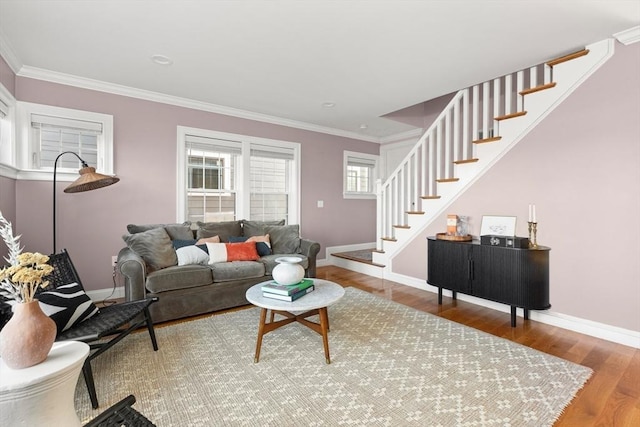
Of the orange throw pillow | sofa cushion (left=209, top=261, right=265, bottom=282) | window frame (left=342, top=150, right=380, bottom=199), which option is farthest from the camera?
window frame (left=342, top=150, right=380, bottom=199)

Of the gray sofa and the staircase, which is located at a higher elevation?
the staircase

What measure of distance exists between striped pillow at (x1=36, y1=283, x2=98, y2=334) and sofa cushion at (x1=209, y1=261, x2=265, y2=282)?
1122 millimetres

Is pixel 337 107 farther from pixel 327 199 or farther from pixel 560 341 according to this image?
pixel 560 341

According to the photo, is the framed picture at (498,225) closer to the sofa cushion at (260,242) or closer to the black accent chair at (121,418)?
the sofa cushion at (260,242)

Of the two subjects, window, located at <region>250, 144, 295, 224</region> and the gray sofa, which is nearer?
the gray sofa

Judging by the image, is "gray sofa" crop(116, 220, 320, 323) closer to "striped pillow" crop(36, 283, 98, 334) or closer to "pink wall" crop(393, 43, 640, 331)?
"striped pillow" crop(36, 283, 98, 334)

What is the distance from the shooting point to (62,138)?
3.38 metres

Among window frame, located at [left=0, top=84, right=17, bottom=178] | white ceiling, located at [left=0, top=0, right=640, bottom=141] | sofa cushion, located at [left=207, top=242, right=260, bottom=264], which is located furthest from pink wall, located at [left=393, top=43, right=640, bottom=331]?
window frame, located at [left=0, top=84, right=17, bottom=178]

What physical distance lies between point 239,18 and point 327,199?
3553mm

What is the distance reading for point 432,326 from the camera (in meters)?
2.77

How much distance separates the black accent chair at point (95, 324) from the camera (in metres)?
1.73

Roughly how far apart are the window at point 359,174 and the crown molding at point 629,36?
384 cm

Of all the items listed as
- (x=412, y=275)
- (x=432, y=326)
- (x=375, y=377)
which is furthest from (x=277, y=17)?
(x=412, y=275)

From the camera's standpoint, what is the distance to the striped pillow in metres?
1.81
